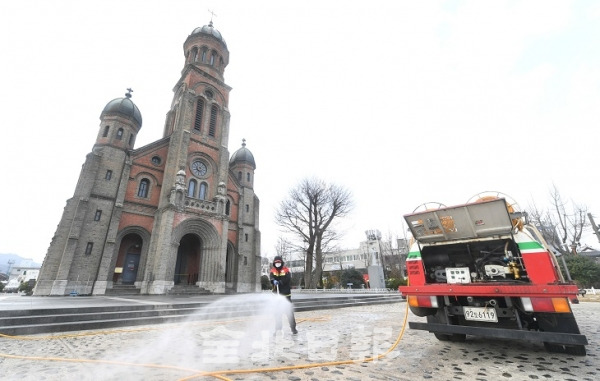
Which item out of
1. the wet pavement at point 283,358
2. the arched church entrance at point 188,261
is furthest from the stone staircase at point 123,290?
the wet pavement at point 283,358

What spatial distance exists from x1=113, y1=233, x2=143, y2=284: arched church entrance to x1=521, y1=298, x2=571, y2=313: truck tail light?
2115cm

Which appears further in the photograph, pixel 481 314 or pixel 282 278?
pixel 282 278

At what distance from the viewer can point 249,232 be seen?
24.6 m

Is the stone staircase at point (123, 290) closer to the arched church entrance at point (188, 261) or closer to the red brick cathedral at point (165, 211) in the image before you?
the red brick cathedral at point (165, 211)

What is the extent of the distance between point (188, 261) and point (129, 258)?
161 inches

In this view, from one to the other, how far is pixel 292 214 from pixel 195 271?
458 inches

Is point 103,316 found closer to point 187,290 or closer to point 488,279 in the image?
point 488,279

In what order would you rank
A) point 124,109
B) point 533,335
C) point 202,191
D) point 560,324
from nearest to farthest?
point 533,335 < point 560,324 < point 124,109 < point 202,191

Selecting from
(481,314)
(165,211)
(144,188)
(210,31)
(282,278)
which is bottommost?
(481,314)

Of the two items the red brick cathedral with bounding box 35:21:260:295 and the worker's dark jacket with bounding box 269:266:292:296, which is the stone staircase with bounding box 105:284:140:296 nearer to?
the red brick cathedral with bounding box 35:21:260:295

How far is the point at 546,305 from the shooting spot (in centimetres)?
319

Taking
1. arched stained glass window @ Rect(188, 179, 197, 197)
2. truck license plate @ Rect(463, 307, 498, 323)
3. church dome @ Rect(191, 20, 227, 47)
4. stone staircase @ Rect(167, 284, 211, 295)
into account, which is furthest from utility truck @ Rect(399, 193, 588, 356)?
church dome @ Rect(191, 20, 227, 47)

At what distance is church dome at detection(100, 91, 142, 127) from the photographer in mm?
20484

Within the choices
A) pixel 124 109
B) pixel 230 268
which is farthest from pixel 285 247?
pixel 124 109
